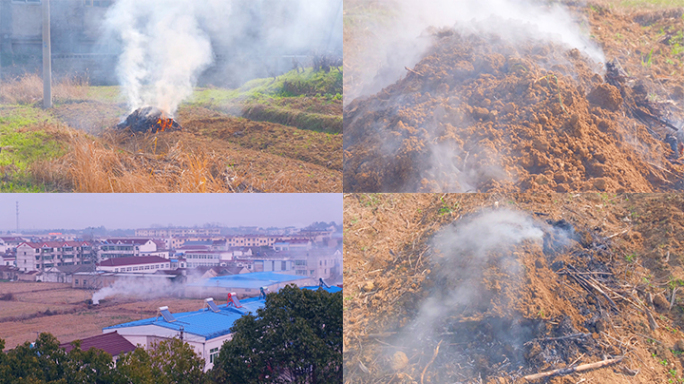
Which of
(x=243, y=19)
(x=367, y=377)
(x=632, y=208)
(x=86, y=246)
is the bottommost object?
(x=367, y=377)

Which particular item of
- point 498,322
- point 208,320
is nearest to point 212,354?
point 208,320

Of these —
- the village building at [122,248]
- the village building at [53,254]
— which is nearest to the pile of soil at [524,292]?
the village building at [122,248]

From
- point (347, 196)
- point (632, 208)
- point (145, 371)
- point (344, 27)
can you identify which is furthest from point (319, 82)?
point (632, 208)

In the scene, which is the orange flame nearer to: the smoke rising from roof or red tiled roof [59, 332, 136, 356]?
the smoke rising from roof

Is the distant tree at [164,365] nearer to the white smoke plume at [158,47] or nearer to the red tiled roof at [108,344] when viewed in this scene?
the red tiled roof at [108,344]

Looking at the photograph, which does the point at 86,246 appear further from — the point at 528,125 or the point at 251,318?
the point at 528,125

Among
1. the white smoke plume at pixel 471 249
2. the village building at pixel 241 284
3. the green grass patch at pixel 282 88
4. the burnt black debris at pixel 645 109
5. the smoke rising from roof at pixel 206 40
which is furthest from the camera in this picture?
the burnt black debris at pixel 645 109

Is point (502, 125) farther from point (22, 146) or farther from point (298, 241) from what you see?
point (22, 146)
